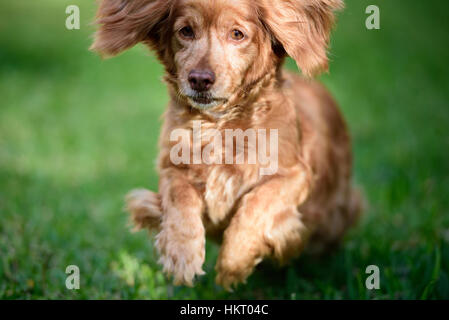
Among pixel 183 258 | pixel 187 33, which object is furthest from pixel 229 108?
pixel 183 258

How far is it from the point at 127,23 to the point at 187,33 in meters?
0.39

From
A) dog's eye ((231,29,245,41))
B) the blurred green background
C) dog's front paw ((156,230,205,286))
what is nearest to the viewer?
dog's front paw ((156,230,205,286))

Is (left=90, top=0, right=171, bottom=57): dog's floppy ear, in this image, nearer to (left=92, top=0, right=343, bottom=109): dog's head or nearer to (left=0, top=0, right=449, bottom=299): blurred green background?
(left=92, top=0, right=343, bottom=109): dog's head

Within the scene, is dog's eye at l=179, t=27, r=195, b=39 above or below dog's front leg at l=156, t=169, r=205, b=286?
above

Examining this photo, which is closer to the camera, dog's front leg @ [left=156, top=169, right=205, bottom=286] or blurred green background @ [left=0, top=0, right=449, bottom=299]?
dog's front leg @ [left=156, top=169, right=205, bottom=286]

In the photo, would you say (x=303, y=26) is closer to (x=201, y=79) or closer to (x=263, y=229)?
(x=201, y=79)

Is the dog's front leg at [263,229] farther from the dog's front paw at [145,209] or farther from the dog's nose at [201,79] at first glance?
the dog's nose at [201,79]

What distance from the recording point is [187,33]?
9.50 feet

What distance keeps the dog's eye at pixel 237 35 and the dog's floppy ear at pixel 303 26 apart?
0.61 ft

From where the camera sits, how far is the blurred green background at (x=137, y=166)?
3.42m

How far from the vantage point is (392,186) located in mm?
5133

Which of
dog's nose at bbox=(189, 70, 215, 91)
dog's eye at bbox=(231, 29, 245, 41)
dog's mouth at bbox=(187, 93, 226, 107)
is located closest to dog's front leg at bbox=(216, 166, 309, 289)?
dog's mouth at bbox=(187, 93, 226, 107)

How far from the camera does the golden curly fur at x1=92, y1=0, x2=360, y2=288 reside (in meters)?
2.74
